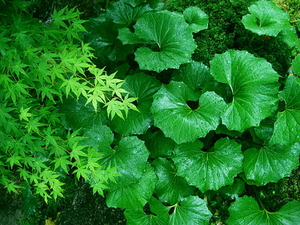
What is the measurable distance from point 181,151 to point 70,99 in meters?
1.08

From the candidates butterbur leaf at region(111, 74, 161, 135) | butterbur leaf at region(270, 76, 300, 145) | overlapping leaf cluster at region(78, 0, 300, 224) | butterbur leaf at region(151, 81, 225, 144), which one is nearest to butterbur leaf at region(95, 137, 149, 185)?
overlapping leaf cluster at region(78, 0, 300, 224)

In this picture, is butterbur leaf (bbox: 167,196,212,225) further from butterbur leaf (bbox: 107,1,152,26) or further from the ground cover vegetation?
butterbur leaf (bbox: 107,1,152,26)

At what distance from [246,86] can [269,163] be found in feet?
2.07

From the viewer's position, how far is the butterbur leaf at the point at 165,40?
2229 millimetres

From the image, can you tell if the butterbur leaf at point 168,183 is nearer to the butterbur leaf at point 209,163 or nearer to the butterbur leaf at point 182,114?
the butterbur leaf at point 209,163

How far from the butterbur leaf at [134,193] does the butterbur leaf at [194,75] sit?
87 cm

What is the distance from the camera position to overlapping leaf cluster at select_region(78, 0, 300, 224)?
6.62 feet

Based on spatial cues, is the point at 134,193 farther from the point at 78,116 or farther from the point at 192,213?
the point at 78,116

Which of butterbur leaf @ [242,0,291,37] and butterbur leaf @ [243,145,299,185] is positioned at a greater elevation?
butterbur leaf @ [242,0,291,37]

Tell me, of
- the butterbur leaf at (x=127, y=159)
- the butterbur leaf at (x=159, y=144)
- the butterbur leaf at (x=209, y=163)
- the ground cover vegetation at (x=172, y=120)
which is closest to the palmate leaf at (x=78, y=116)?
the ground cover vegetation at (x=172, y=120)

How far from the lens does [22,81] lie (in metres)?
1.82

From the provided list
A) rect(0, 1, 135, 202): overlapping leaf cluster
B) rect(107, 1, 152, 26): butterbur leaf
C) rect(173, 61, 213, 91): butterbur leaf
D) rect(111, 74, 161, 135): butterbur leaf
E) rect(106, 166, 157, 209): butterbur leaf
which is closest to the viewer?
rect(0, 1, 135, 202): overlapping leaf cluster

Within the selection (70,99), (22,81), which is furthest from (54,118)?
(22,81)

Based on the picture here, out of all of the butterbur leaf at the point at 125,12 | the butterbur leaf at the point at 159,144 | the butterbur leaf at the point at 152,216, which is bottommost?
the butterbur leaf at the point at 152,216
